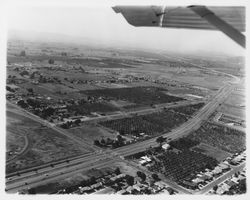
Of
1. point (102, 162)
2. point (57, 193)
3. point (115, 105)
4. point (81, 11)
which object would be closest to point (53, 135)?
point (102, 162)

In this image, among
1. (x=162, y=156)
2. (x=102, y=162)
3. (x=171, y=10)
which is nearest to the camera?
(x=171, y=10)

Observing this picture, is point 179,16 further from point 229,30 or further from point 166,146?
point 166,146

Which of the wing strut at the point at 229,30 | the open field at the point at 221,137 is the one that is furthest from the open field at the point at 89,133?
the wing strut at the point at 229,30

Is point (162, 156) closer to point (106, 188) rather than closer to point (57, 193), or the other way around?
point (106, 188)

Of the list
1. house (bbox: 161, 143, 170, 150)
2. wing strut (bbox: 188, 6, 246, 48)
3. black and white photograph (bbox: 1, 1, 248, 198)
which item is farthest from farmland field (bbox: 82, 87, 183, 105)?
wing strut (bbox: 188, 6, 246, 48)

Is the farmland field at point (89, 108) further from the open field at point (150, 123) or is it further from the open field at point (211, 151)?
the open field at point (211, 151)

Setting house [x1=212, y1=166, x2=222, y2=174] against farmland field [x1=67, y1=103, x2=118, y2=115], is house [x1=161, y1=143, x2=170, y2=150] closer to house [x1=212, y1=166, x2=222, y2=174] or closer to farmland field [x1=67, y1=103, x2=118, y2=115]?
house [x1=212, y1=166, x2=222, y2=174]
